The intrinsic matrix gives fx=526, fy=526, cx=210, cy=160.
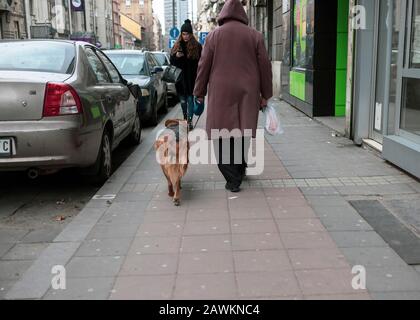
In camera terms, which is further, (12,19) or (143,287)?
(12,19)

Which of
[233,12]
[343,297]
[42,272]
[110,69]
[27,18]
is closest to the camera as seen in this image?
[343,297]

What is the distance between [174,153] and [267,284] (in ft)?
6.80

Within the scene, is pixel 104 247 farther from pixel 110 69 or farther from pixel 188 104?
pixel 188 104

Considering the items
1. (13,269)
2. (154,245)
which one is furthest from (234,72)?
(13,269)

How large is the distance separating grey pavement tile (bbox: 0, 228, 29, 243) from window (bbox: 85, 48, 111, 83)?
2.24m

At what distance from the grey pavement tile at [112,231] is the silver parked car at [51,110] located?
1.03 meters

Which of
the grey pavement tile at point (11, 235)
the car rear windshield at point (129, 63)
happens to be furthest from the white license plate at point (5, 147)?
the car rear windshield at point (129, 63)

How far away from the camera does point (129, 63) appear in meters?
11.8

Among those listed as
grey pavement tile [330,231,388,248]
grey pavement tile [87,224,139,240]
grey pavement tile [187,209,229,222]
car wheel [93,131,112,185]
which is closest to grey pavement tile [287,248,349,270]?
grey pavement tile [330,231,388,248]

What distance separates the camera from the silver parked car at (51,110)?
16.7ft

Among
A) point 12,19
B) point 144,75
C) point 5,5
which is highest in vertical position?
point 5,5

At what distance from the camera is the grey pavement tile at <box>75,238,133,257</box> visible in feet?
13.1

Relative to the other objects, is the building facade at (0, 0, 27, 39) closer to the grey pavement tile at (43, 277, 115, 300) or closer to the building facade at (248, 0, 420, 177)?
the building facade at (248, 0, 420, 177)

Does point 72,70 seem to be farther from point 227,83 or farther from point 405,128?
point 405,128
